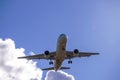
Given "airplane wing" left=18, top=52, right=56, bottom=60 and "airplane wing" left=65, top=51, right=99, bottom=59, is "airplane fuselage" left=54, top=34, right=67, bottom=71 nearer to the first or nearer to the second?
"airplane wing" left=18, top=52, right=56, bottom=60

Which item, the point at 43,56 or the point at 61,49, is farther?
the point at 43,56

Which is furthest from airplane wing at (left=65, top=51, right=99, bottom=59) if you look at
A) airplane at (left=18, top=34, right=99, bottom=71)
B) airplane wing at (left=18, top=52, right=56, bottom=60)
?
airplane wing at (left=18, top=52, right=56, bottom=60)

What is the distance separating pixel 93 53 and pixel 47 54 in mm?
13625

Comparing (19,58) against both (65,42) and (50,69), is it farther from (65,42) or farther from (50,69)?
(65,42)

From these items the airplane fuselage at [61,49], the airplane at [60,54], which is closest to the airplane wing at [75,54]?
the airplane at [60,54]

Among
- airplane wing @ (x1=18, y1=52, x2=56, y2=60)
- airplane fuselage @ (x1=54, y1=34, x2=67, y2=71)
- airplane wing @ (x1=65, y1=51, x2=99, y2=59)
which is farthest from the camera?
airplane wing @ (x1=18, y1=52, x2=56, y2=60)

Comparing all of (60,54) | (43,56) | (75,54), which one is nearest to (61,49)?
(60,54)

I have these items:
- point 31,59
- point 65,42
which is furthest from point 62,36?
point 31,59

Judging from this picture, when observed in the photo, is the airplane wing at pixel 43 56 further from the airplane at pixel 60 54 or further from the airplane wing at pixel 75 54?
the airplane wing at pixel 75 54

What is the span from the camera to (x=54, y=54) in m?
106

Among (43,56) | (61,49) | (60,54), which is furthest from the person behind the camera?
(43,56)

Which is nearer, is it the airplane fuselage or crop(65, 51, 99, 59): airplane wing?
the airplane fuselage

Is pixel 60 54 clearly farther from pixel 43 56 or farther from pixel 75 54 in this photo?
pixel 43 56

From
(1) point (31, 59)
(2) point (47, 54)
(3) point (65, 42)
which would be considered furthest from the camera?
(1) point (31, 59)
